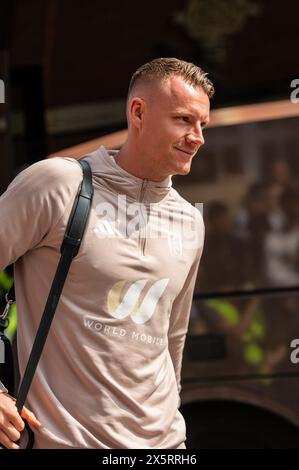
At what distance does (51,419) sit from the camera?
261 cm

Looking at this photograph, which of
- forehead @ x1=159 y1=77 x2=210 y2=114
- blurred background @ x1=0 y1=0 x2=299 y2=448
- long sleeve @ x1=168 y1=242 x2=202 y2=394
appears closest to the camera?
forehead @ x1=159 y1=77 x2=210 y2=114

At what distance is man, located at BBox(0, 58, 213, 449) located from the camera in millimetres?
2594

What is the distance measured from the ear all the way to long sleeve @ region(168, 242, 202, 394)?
409mm

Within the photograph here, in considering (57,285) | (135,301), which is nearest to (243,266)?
(135,301)

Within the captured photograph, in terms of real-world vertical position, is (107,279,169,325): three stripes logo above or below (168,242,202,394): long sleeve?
above

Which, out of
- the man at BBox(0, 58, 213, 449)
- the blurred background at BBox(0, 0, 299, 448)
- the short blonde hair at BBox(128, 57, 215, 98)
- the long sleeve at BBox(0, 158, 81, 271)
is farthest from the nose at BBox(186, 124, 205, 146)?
the blurred background at BBox(0, 0, 299, 448)

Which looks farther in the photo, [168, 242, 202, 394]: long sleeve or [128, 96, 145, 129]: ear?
[168, 242, 202, 394]: long sleeve

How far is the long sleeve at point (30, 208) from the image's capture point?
2.59m

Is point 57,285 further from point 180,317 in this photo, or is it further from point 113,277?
point 180,317

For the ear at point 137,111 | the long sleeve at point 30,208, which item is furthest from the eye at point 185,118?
the long sleeve at point 30,208

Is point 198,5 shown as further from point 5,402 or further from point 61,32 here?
point 5,402

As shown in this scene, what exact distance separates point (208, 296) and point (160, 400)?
2402mm

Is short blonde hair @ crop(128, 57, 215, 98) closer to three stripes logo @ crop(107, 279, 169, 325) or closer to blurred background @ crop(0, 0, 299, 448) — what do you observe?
three stripes logo @ crop(107, 279, 169, 325)

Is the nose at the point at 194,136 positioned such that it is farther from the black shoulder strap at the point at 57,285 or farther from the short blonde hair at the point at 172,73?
the black shoulder strap at the point at 57,285
